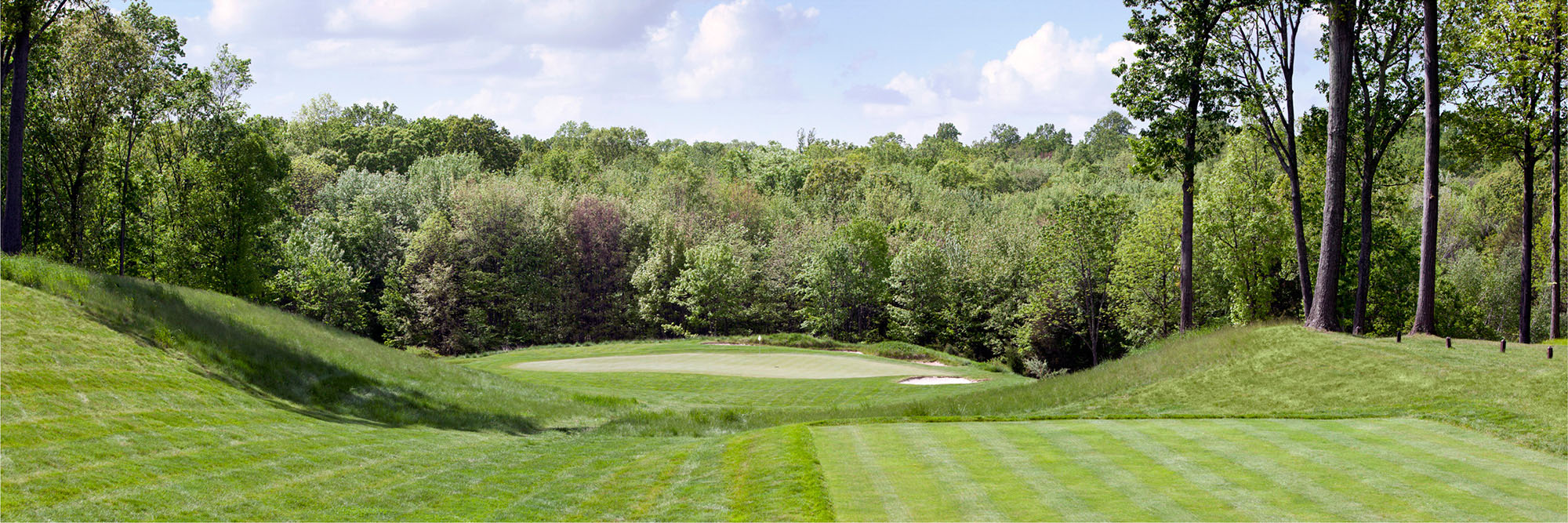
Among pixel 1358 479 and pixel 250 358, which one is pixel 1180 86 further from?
pixel 250 358

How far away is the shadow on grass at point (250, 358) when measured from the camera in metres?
16.8

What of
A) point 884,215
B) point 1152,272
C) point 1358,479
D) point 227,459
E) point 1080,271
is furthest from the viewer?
point 884,215

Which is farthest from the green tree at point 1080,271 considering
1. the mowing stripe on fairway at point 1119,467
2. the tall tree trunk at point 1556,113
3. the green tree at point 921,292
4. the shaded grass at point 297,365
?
the mowing stripe on fairway at point 1119,467

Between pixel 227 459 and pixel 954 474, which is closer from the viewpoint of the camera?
pixel 954 474

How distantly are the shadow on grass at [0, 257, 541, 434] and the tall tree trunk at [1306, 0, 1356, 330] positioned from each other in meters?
21.1

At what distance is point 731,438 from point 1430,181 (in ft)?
62.9

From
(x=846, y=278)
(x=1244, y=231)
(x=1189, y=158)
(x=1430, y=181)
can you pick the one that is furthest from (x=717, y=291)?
(x=1430, y=181)

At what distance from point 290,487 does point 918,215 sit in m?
71.9

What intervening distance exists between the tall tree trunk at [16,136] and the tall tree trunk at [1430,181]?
37007 mm

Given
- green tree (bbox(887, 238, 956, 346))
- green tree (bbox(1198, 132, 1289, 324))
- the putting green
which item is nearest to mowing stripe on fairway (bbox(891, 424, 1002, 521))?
the putting green

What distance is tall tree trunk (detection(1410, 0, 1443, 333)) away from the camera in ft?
71.5

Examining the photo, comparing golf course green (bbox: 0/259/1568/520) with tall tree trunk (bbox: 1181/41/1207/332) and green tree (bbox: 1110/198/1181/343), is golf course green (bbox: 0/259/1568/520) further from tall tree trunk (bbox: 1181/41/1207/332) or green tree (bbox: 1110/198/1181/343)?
green tree (bbox: 1110/198/1181/343)

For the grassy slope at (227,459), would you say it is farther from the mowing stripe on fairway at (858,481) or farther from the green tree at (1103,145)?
the green tree at (1103,145)

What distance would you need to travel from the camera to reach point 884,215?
80.7 metres
